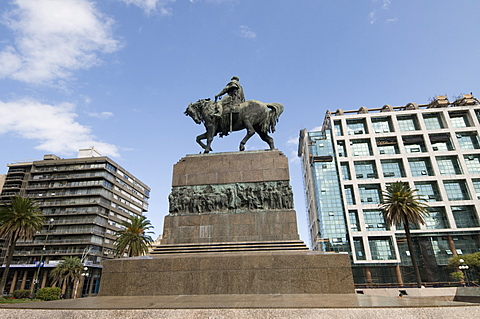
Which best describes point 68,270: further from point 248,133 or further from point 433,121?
point 433,121

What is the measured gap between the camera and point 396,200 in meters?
34.3

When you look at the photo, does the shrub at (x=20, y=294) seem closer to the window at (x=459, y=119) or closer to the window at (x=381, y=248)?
the window at (x=381, y=248)

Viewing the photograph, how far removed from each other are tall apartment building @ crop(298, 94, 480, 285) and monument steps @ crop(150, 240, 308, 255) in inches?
1650

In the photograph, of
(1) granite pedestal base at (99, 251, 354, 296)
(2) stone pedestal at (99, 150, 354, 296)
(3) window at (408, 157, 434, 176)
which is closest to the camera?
(1) granite pedestal base at (99, 251, 354, 296)

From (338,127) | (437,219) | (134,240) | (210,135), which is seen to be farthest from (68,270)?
(437,219)

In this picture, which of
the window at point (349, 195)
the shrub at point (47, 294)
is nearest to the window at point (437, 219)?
the window at point (349, 195)

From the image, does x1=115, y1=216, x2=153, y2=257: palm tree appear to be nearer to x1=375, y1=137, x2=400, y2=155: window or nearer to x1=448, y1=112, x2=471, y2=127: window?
x1=375, y1=137, x2=400, y2=155: window

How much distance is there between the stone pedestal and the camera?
990 cm

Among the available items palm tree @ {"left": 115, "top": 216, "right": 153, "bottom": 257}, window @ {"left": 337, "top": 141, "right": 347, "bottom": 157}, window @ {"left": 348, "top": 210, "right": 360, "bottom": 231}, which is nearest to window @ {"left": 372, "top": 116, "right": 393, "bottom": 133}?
window @ {"left": 337, "top": 141, "right": 347, "bottom": 157}

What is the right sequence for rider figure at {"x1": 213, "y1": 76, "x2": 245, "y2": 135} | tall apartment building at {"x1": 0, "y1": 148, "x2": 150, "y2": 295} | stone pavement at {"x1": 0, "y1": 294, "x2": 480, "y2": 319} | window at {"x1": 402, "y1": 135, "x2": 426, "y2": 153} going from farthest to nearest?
tall apartment building at {"x1": 0, "y1": 148, "x2": 150, "y2": 295}
window at {"x1": 402, "y1": 135, "x2": 426, "y2": 153}
rider figure at {"x1": 213, "y1": 76, "x2": 245, "y2": 135}
stone pavement at {"x1": 0, "y1": 294, "x2": 480, "y2": 319}

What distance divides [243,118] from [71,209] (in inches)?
→ 2424

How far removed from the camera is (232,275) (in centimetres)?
1009

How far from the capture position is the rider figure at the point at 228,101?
15859 millimetres

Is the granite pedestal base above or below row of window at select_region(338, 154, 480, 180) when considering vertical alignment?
below
